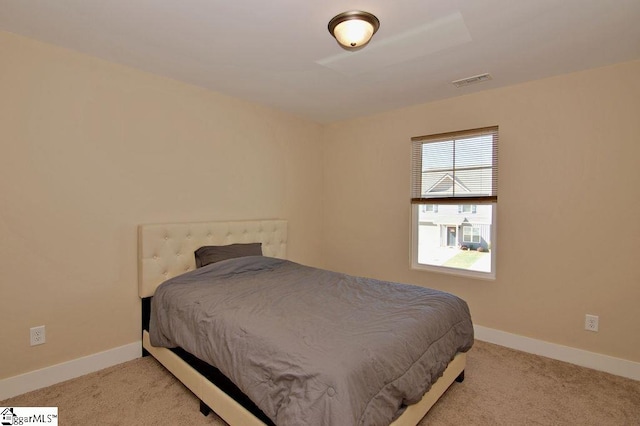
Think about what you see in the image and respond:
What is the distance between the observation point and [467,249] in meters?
3.23

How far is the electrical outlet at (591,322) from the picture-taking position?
2.56m

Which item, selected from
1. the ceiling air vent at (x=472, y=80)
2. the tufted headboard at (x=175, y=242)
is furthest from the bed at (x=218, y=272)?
the ceiling air vent at (x=472, y=80)

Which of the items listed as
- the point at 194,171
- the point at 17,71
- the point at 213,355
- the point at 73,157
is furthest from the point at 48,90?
the point at 213,355

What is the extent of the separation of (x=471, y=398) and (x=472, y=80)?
8.18 feet

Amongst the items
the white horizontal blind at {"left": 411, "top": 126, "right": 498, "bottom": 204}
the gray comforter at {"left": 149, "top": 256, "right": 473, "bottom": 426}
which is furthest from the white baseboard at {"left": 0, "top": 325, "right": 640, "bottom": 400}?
the white horizontal blind at {"left": 411, "top": 126, "right": 498, "bottom": 204}

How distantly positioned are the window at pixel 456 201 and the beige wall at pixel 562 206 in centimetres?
9

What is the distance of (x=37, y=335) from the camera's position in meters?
2.22

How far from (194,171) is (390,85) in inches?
77.9

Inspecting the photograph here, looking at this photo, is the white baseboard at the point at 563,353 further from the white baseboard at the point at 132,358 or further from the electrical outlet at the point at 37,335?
the electrical outlet at the point at 37,335

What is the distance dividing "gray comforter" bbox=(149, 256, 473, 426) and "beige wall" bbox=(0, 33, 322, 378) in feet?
1.66

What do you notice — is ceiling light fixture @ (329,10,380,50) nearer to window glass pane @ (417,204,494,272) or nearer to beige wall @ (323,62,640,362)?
beige wall @ (323,62,640,362)

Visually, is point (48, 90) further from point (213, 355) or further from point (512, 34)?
point (512, 34)

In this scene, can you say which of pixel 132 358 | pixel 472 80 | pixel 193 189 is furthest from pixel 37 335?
pixel 472 80

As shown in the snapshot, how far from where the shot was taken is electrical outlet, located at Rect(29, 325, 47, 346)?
220cm
